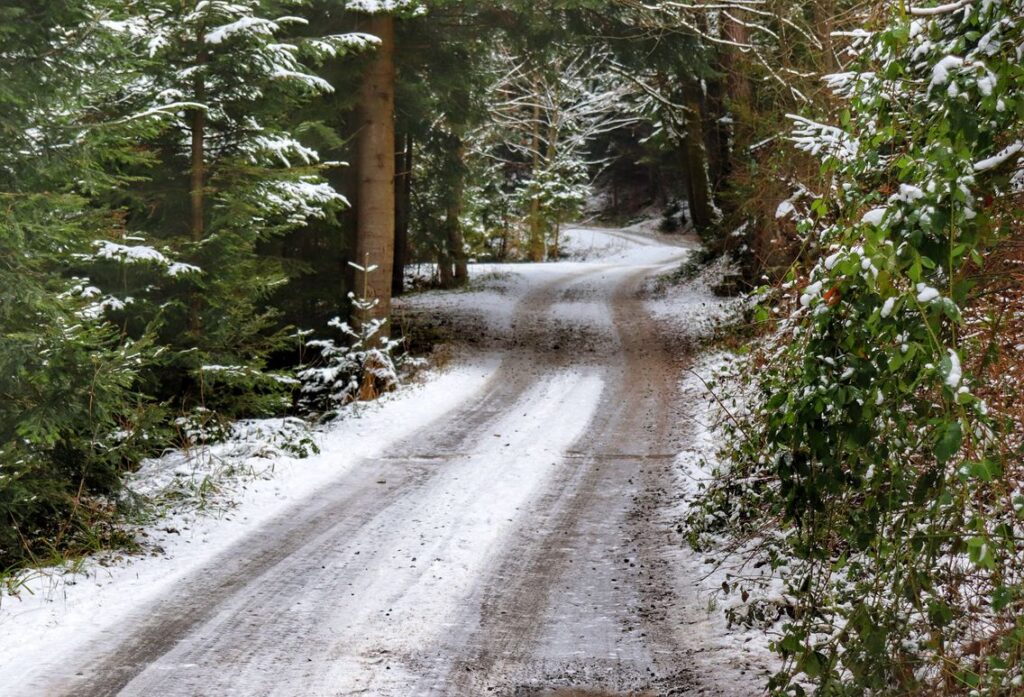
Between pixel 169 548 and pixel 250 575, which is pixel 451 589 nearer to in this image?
pixel 250 575

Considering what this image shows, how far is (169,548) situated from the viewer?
7.34 meters

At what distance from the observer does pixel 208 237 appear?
10812 millimetres

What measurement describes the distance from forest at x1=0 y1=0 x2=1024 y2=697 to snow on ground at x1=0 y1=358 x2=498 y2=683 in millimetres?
40

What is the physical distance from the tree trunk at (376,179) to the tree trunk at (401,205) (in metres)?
5.08

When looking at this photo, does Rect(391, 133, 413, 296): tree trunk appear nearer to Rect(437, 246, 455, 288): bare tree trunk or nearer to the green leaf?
Rect(437, 246, 455, 288): bare tree trunk

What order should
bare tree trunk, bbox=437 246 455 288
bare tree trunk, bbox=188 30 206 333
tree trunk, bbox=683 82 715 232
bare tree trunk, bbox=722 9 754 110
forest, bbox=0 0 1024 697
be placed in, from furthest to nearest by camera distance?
bare tree trunk, bbox=437 246 455 288 → tree trunk, bbox=683 82 715 232 → bare tree trunk, bbox=722 9 754 110 → bare tree trunk, bbox=188 30 206 333 → forest, bbox=0 0 1024 697

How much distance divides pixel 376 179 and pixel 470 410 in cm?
500

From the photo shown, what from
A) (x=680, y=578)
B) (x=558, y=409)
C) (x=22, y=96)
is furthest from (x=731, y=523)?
(x=22, y=96)

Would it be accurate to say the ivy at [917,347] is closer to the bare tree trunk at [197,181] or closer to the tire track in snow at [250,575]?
the tire track in snow at [250,575]

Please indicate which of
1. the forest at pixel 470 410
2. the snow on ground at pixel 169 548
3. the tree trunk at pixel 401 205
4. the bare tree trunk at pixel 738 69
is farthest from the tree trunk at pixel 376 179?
the bare tree trunk at pixel 738 69

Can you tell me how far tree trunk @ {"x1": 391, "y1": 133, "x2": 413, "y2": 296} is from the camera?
72.2 ft

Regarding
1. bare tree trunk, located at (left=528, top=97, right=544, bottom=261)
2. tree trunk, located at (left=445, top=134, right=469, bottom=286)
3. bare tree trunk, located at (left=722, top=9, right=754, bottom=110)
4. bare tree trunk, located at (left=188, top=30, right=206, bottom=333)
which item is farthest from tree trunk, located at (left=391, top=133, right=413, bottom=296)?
bare tree trunk, located at (left=528, top=97, right=544, bottom=261)

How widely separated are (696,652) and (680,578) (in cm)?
129

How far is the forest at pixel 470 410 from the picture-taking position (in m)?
3.70
